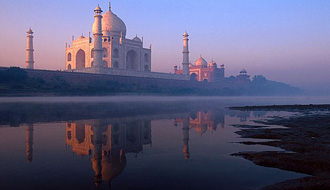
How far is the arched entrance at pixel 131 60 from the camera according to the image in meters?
42.0

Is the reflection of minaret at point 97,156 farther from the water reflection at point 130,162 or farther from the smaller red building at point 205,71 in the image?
the smaller red building at point 205,71

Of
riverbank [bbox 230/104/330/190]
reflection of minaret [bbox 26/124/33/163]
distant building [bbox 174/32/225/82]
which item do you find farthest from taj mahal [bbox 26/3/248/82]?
riverbank [bbox 230/104/330/190]

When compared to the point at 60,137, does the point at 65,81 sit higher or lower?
higher

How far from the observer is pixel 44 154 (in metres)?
4.01

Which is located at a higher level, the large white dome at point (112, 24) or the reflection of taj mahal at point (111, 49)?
the large white dome at point (112, 24)

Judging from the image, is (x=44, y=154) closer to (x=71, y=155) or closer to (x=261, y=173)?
(x=71, y=155)

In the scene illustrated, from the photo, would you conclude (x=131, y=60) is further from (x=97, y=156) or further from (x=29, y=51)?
(x=97, y=156)

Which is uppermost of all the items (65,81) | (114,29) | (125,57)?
(114,29)

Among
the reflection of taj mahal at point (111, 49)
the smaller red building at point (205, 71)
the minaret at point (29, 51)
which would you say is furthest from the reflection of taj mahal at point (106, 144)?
the smaller red building at point (205, 71)

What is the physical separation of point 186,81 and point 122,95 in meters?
14.1

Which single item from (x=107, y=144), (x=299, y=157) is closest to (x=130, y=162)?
(x=107, y=144)

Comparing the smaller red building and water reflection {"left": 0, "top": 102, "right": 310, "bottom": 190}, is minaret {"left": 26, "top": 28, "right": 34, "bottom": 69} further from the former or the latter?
water reflection {"left": 0, "top": 102, "right": 310, "bottom": 190}

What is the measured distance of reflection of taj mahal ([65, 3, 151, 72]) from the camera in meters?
37.3

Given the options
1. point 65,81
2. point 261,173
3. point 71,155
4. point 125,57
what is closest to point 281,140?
point 261,173
